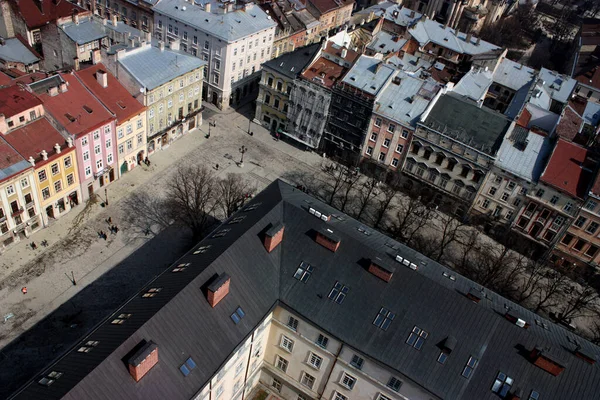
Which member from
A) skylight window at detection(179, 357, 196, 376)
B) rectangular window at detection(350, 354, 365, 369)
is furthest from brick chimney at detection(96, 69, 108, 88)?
rectangular window at detection(350, 354, 365, 369)

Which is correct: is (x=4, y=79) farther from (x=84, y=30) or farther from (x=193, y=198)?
(x=193, y=198)

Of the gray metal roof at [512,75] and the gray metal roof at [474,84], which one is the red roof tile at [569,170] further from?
the gray metal roof at [512,75]

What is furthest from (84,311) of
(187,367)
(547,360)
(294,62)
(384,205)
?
(294,62)

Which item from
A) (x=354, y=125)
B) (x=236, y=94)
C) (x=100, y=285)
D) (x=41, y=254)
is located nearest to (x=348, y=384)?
(x=100, y=285)

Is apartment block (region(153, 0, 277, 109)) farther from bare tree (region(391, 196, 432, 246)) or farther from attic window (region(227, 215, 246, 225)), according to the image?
attic window (region(227, 215, 246, 225))

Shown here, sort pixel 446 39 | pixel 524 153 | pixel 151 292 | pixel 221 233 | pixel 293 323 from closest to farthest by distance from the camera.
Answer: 1. pixel 151 292
2. pixel 293 323
3. pixel 221 233
4. pixel 524 153
5. pixel 446 39
